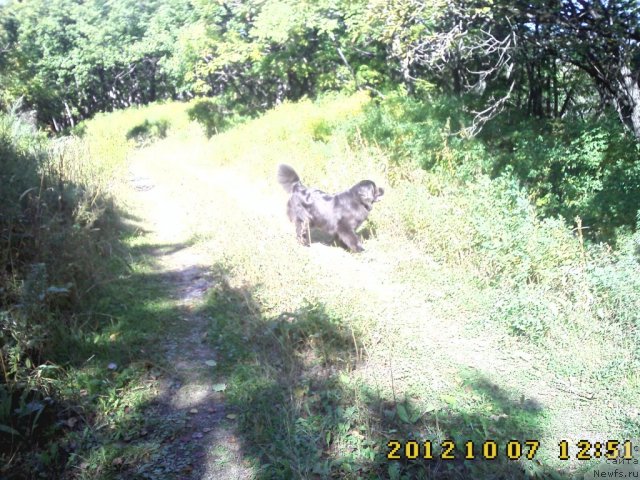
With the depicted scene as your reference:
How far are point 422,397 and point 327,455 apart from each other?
947 mm

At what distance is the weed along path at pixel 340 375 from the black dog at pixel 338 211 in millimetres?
428

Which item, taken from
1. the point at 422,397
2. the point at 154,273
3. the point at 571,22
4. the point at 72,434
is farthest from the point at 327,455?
the point at 571,22

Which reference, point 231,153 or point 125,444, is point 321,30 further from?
point 125,444

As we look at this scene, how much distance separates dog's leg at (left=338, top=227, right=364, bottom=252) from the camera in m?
6.87

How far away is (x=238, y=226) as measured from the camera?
24.2 ft

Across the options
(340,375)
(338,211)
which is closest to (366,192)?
(338,211)

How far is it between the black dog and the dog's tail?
516 mm

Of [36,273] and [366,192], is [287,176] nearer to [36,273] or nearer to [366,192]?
[366,192]

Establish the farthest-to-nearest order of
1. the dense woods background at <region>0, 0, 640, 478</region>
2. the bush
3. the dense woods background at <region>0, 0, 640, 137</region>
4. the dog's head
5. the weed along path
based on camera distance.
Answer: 1. the dense woods background at <region>0, 0, 640, 137</region>
2. the dog's head
3. the dense woods background at <region>0, 0, 640, 478</region>
4. the bush
5. the weed along path

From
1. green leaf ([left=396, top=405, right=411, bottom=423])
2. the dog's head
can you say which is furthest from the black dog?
green leaf ([left=396, top=405, right=411, bottom=423])

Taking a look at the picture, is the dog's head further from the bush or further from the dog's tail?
the bush

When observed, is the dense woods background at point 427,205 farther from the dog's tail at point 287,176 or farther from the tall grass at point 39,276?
the dog's tail at point 287,176

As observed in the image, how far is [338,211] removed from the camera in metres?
6.93

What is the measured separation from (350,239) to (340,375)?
3.13 m
